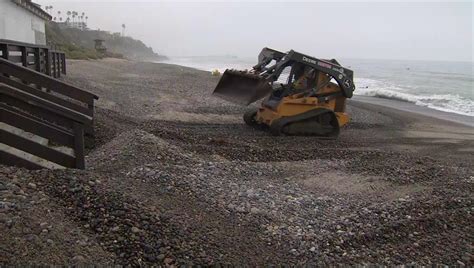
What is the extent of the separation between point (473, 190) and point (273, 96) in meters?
6.04

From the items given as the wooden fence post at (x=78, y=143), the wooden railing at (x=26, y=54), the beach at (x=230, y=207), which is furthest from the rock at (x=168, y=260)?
the wooden railing at (x=26, y=54)

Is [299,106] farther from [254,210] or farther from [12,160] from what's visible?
[12,160]

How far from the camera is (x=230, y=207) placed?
209 inches

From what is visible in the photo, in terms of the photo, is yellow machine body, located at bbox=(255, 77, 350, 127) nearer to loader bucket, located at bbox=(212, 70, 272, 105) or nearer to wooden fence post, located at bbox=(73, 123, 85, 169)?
loader bucket, located at bbox=(212, 70, 272, 105)

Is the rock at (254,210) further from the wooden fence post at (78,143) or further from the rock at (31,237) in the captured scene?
the rock at (31,237)

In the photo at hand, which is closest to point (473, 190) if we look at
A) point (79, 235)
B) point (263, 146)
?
point (263, 146)

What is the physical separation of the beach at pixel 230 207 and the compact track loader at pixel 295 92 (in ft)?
6.50

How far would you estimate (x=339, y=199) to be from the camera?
610 centimetres

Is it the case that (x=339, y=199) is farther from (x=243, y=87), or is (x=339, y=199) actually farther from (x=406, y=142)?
(x=406, y=142)

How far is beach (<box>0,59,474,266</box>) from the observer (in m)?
3.95

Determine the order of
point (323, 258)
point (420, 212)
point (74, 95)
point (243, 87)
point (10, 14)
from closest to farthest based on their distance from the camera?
point (323, 258), point (420, 212), point (74, 95), point (243, 87), point (10, 14)

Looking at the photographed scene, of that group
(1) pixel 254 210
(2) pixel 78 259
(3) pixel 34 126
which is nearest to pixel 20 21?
(3) pixel 34 126

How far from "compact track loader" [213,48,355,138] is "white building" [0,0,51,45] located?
913 cm

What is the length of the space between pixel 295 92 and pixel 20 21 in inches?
549
